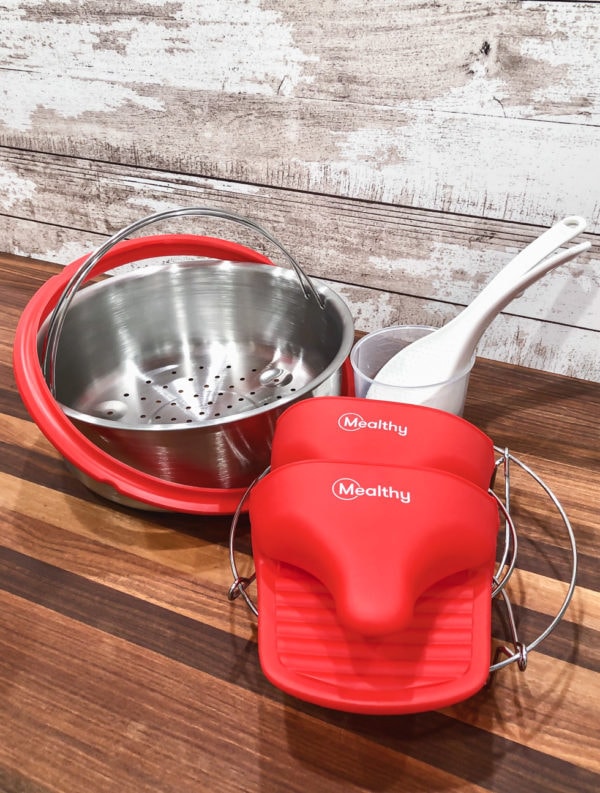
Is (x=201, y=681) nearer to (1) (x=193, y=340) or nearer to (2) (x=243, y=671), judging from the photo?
(2) (x=243, y=671)

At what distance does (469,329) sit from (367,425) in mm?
186

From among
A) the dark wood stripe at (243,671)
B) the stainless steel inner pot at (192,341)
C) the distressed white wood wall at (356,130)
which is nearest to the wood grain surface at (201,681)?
the dark wood stripe at (243,671)

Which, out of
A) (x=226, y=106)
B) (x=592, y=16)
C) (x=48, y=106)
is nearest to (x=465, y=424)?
(x=592, y=16)

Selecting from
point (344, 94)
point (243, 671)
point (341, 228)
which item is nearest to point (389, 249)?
point (341, 228)

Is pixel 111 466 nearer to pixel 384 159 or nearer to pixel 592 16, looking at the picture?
pixel 384 159

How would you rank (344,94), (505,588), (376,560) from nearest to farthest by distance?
(376,560) < (505,588) < (344,94)

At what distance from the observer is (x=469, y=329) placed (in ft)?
1.92

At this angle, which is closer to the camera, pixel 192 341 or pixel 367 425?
pixel 367 425

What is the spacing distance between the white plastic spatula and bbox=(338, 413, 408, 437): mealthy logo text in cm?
11

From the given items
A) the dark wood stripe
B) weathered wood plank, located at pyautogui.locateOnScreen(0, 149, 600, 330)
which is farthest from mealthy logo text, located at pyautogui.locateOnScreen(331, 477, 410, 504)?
weathered wood plank, located at pyautogui.locateOnScreen(0, 149, 600, 330)

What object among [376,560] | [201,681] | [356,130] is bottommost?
[201,681]

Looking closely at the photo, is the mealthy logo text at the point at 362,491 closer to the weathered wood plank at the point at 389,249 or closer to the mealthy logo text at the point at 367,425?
the mealthy logo text at the point at 367,425

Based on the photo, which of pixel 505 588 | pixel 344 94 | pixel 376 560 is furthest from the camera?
pixel 344 94

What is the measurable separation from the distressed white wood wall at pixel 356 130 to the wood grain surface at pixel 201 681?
0.24 meters
